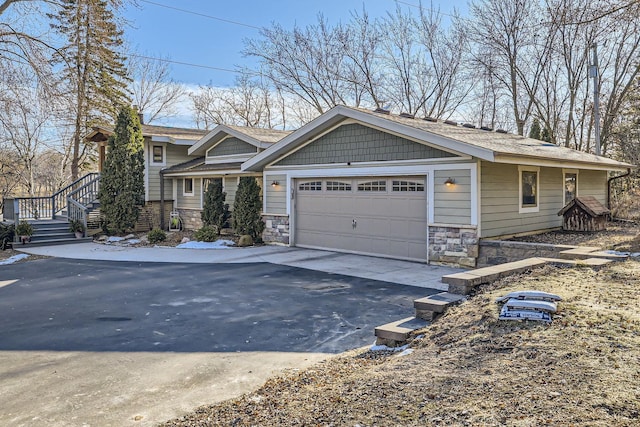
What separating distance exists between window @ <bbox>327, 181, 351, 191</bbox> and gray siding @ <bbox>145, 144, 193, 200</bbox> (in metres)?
8.55

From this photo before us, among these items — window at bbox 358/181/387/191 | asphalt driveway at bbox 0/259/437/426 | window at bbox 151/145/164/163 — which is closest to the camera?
asphalt driveway at bbox 0/259/437/426

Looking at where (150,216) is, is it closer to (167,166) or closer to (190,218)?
(190,218)

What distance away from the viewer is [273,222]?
551 inches

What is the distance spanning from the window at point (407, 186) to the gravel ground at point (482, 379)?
19.5 feet

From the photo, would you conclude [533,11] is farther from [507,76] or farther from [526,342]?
[526,342]

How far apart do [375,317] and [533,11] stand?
19126 mm

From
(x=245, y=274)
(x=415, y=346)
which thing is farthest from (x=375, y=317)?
(x=245, y=274)

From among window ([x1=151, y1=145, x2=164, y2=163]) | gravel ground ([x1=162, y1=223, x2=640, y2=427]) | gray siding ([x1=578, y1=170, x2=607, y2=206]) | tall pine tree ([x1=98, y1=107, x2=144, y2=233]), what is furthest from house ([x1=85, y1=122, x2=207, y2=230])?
gravel ground ([x1=162, y1=223, x2=640, y2=427])

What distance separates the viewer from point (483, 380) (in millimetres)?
3123

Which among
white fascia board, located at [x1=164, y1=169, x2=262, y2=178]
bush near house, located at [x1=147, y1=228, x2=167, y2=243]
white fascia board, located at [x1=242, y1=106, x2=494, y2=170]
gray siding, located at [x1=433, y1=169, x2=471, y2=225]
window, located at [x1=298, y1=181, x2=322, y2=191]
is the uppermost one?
white fascia board, located at [x1=242, y1=106, x2=494, y2=170]

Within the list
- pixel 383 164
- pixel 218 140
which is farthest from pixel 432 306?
pixel 218 140

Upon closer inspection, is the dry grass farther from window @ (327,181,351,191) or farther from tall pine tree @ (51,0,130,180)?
tall pine tree @ (51,0,130,180)

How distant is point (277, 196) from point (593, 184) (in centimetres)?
1020

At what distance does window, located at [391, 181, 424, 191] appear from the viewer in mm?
10711
